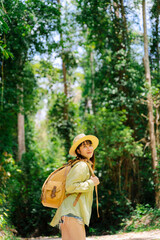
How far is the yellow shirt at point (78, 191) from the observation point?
10.6 feet

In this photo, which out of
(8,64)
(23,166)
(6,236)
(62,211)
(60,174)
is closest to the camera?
(62,211)

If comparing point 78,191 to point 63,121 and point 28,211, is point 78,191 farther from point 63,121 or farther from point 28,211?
point 63,121

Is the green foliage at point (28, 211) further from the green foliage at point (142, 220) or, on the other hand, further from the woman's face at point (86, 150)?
the woman's face at point (86, 150)

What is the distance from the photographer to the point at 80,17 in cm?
1225

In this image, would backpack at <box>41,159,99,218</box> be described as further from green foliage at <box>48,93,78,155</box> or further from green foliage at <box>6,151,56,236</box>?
green foliage at <box>48,93,78,155</box>

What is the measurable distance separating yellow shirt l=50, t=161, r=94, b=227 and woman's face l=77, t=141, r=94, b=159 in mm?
204

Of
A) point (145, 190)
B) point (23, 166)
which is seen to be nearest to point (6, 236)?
point (23, 166)

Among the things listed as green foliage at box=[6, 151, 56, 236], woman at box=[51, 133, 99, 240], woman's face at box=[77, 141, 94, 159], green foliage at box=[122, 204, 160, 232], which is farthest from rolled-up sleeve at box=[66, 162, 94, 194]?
green foliage at box=[6, 151, 56, 236]

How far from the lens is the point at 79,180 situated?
326cm

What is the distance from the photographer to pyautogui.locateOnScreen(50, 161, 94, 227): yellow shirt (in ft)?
10.6

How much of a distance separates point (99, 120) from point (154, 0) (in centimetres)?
523

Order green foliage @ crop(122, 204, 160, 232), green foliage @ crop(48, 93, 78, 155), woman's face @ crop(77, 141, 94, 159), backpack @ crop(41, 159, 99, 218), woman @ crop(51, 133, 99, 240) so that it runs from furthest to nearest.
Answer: green foliage @ crop(48, 93, 78, 155), green foliage @ crop(122, 204, 160, 232), woman's face @ crop(77, 141, 94, 159), backpack @ crop(41, 159, 99, 218), woman @ crop(51, 133, 99, 240)

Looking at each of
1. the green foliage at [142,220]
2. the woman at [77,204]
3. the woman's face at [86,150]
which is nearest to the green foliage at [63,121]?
the green foliage at [142,220]

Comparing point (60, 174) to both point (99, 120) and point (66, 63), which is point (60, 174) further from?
point (66, 63)
